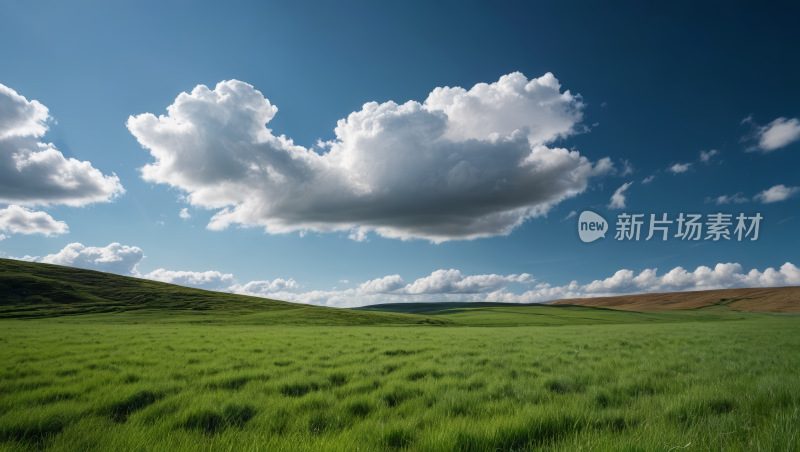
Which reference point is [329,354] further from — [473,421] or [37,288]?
[37,288]

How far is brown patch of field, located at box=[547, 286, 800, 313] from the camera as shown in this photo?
102m

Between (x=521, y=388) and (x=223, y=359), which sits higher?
(x=521, y=388)

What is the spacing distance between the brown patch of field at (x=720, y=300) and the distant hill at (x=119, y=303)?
106061 mm

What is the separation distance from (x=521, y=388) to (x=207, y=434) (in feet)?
16.2

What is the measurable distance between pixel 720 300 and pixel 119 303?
192030 millimetres

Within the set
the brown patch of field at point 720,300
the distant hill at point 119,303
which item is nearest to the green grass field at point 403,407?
the distant hill at point 119,303

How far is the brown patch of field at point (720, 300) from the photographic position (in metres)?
102

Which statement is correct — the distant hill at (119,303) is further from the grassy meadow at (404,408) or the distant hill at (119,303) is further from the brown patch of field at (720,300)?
the brown patch of field at (720,300)

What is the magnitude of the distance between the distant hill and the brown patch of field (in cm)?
10606

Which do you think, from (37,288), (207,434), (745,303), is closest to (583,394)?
(207,434)

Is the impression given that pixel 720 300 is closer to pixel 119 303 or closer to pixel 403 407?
pixel 403 407

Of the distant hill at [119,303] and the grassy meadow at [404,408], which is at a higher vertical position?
the grassy meadow at [404,408]

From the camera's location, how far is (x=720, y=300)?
11712 centimetres

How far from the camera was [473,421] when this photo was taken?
398 centimetres
